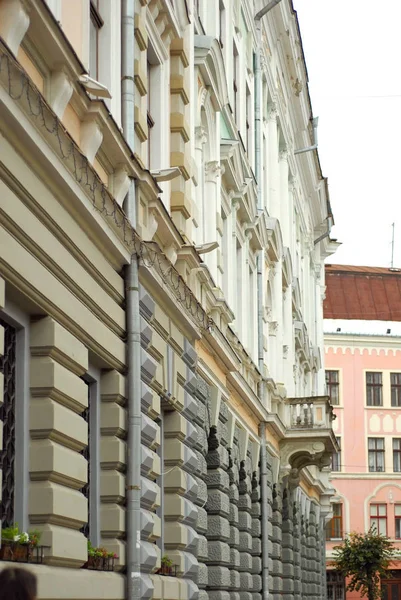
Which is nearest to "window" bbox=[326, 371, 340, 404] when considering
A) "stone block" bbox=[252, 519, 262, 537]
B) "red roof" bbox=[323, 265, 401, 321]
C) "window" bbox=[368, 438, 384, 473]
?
"window" bbox=[368, 438, 384, 473]

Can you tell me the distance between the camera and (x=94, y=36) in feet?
40.7

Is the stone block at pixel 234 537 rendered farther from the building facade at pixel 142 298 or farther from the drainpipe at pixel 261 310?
the drainpipe at pixel 261 310

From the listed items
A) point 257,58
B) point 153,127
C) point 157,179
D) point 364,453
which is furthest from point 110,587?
point 364,453

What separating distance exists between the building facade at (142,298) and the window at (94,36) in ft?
0.11

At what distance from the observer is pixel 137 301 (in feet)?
41.7

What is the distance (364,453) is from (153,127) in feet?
150

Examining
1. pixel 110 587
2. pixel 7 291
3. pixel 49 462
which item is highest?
pixel 7 291

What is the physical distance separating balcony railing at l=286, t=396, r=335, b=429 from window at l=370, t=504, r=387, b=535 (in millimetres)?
30264

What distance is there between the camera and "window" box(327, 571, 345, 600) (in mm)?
56781

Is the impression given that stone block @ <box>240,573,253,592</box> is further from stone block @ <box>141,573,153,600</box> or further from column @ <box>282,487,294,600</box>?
stone block @ <box>141,573,153,600</box>

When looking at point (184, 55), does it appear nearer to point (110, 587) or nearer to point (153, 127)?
point (153, 127)

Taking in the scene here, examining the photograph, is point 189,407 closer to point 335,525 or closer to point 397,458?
point 335,525

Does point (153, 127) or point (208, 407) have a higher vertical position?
point (153, 127)

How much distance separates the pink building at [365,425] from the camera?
5875cm
